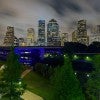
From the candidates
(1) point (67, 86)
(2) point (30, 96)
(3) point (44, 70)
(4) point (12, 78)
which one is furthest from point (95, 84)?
(3) point (44, 70)

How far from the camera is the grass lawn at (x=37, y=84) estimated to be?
91144 mm

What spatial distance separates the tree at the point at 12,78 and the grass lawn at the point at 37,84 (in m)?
19.8

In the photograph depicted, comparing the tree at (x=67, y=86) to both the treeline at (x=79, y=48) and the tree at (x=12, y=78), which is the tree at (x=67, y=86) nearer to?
the tree at (x=12, y=78)

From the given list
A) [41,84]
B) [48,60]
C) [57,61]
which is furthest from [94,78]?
[48,60]

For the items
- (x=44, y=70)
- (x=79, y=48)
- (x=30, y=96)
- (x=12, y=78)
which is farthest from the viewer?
(x=79, y=48)

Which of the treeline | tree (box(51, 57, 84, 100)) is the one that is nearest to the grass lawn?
tree (box(51, 57, 84, 100))

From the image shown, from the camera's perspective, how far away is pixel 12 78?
65.6 m

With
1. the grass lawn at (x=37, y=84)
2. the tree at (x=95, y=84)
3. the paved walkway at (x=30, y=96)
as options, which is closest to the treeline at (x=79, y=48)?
the grass lawn at (x=37, y=84)

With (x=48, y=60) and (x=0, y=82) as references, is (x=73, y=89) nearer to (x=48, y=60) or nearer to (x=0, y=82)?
(x=0, y=82)

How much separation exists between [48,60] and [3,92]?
306ft

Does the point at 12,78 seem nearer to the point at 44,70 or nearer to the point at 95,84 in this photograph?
the point at 95,84

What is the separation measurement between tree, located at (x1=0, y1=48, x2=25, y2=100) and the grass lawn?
64.9 ft

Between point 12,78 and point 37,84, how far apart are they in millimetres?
39335

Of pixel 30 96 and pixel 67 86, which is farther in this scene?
pixel 30 96
